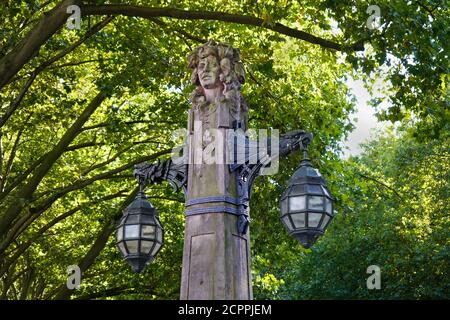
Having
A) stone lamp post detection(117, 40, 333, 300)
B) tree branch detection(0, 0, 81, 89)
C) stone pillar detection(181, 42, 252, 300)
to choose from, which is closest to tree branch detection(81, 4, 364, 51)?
tree branch detection(0, 0, 81, 89)

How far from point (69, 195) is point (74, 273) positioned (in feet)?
6.78

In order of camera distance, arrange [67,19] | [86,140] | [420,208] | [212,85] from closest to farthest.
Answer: [212,85]
[67,19]
[86,140]
[420,208]

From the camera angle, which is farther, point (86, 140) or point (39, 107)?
point (86, 140)

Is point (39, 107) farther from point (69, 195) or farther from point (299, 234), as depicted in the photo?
point (299, 234)

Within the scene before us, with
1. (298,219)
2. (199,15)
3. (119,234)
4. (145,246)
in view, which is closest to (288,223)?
(298,219)

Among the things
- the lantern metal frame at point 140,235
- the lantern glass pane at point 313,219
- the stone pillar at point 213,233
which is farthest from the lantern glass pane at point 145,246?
the lantern glass pane at point 313,219

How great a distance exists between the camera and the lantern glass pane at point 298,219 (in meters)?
6.40

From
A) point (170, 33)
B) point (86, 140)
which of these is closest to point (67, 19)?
point (170, 33)

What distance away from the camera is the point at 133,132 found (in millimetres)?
18844

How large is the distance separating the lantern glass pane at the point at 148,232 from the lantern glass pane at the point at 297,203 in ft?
4.59

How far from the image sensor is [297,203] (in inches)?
254

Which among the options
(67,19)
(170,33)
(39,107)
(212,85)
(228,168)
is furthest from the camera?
(39,107)

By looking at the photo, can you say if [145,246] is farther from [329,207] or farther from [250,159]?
[329,207]
